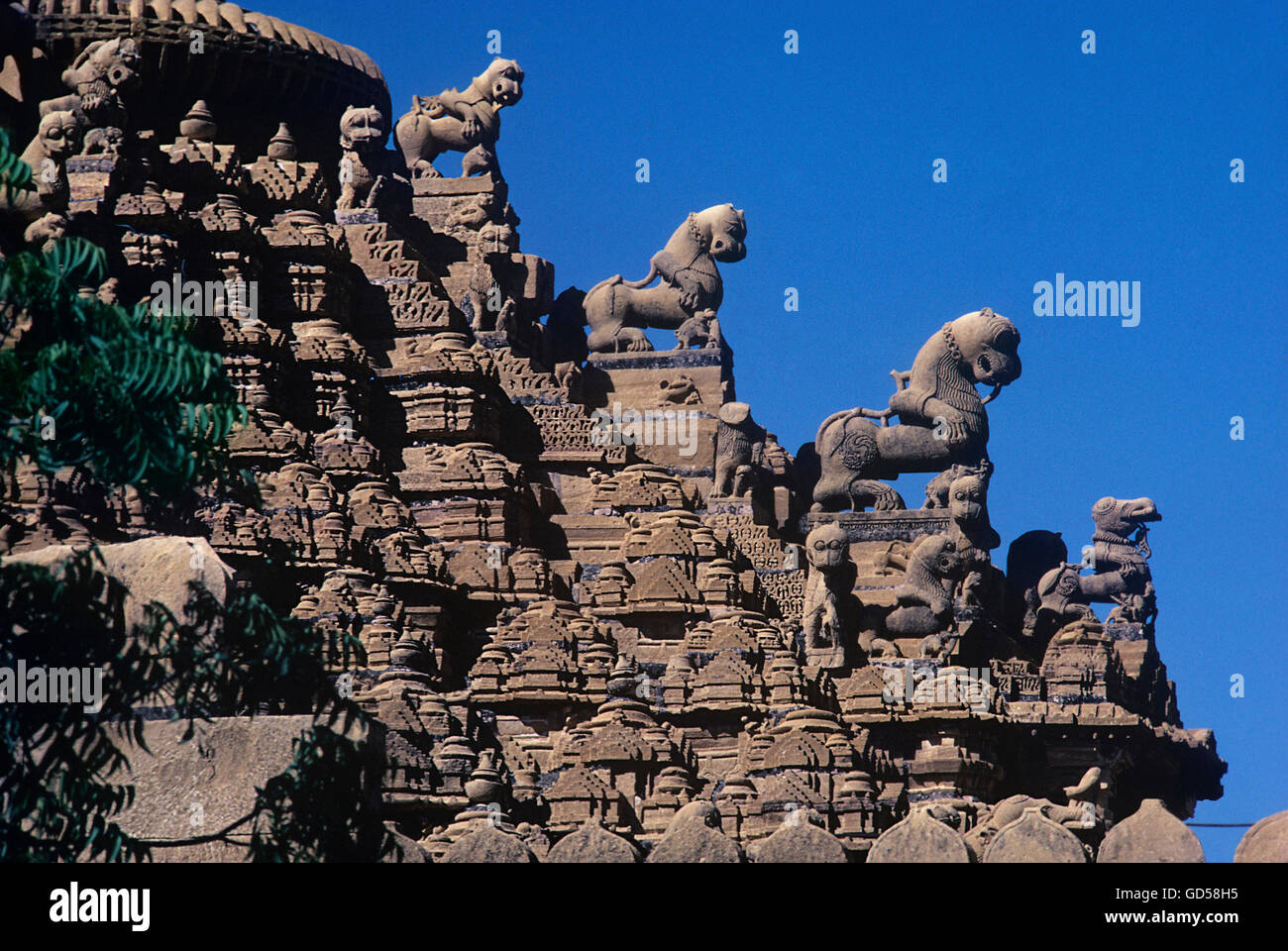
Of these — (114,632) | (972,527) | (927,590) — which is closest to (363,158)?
(972,527)

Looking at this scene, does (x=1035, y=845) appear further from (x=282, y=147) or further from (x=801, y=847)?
(x=282, y=147)

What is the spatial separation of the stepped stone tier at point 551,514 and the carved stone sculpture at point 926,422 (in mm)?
77

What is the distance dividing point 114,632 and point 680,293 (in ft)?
129

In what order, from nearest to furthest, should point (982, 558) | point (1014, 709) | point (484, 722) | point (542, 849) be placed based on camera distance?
point (542, 849)
point (484, 722)
point (1014, 709)
point (982, 558)

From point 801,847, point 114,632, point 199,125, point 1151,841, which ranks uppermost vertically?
point 199,125

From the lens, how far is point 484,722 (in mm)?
53469

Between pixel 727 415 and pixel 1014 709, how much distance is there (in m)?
10.7

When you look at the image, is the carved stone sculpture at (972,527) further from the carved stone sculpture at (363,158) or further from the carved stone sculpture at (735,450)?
the carved stone sculpture at (363,158)

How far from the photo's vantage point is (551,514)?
204ft

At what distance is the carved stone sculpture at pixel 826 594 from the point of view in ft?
191

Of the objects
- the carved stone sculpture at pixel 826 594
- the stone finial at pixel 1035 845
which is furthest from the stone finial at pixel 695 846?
the carved stone sculpture at pixel 826 594

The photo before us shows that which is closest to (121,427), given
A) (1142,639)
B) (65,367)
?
(65,367)

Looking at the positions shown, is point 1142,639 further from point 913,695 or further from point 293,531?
point 293,531

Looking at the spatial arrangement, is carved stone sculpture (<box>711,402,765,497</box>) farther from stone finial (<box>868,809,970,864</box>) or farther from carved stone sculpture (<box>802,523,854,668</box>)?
stone finial (<box>868,809,970,864</box>)
